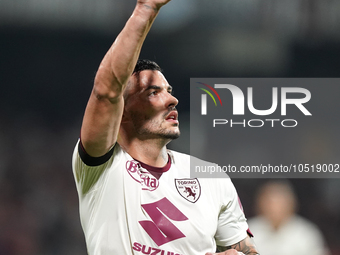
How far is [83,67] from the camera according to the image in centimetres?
546

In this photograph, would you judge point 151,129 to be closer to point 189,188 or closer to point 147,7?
point 189,188

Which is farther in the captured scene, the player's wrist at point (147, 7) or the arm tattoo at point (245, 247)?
the arm tattoo at point (245, 247)

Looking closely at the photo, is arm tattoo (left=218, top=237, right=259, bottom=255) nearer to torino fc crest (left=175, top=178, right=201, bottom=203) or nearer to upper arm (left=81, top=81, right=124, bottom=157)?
torino fc crest (left=175, top=178, right=201, bottom=203)

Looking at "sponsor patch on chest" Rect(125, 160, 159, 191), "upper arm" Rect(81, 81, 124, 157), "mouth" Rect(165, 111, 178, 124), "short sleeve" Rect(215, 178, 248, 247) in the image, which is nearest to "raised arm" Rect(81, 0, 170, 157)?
"upper arm" Rect(81, 81, 124, 157)

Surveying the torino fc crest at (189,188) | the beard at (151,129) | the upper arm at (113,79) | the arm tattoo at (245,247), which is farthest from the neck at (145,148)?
the arm tattoo at (245,247)

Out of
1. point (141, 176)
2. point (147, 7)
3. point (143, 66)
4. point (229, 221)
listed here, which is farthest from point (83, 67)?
point (147, 7)

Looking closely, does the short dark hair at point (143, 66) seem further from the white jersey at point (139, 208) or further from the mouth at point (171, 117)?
the white jersey at point (139, 208)

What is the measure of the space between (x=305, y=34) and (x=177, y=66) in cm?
213

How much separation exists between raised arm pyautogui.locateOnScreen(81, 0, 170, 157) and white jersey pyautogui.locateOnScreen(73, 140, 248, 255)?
7.0 inches

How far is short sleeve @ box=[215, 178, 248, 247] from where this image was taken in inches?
93.8

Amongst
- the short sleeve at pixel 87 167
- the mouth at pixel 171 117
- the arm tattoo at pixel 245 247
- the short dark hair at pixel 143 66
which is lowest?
the arm tattoo at pixel 245 247

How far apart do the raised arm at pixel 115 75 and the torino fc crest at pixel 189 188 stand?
600 mm

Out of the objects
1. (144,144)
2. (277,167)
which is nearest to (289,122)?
(277,167)

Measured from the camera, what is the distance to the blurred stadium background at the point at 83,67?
15.9 feet
